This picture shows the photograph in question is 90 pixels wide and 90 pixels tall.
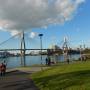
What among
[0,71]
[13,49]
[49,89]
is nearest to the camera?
[49,89]

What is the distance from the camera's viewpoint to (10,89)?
20.4 meters

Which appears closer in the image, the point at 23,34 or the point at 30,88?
the point at 30,88

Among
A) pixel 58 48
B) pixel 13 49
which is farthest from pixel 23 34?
pixel 58 48

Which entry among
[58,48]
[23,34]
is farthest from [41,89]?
[58,48]

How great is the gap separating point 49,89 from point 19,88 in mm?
2453

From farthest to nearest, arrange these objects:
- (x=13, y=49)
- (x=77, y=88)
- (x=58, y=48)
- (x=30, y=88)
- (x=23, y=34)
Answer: (x=58, y=48), (x=13, y=49), (x=23, y=34), (x=30, y=88), (x=77, y=88)

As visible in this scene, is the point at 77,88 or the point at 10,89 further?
the point at 10,89

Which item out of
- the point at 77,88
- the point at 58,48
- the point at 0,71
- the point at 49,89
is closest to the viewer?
the point at 77,88

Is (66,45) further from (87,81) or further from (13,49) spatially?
(87,81)

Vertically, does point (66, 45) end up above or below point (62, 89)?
above

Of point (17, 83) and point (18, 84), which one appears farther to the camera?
point (17, 83)

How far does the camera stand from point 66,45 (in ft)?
377

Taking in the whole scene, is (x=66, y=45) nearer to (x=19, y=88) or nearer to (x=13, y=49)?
(x=13, y=49)

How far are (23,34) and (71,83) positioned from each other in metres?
57.6
